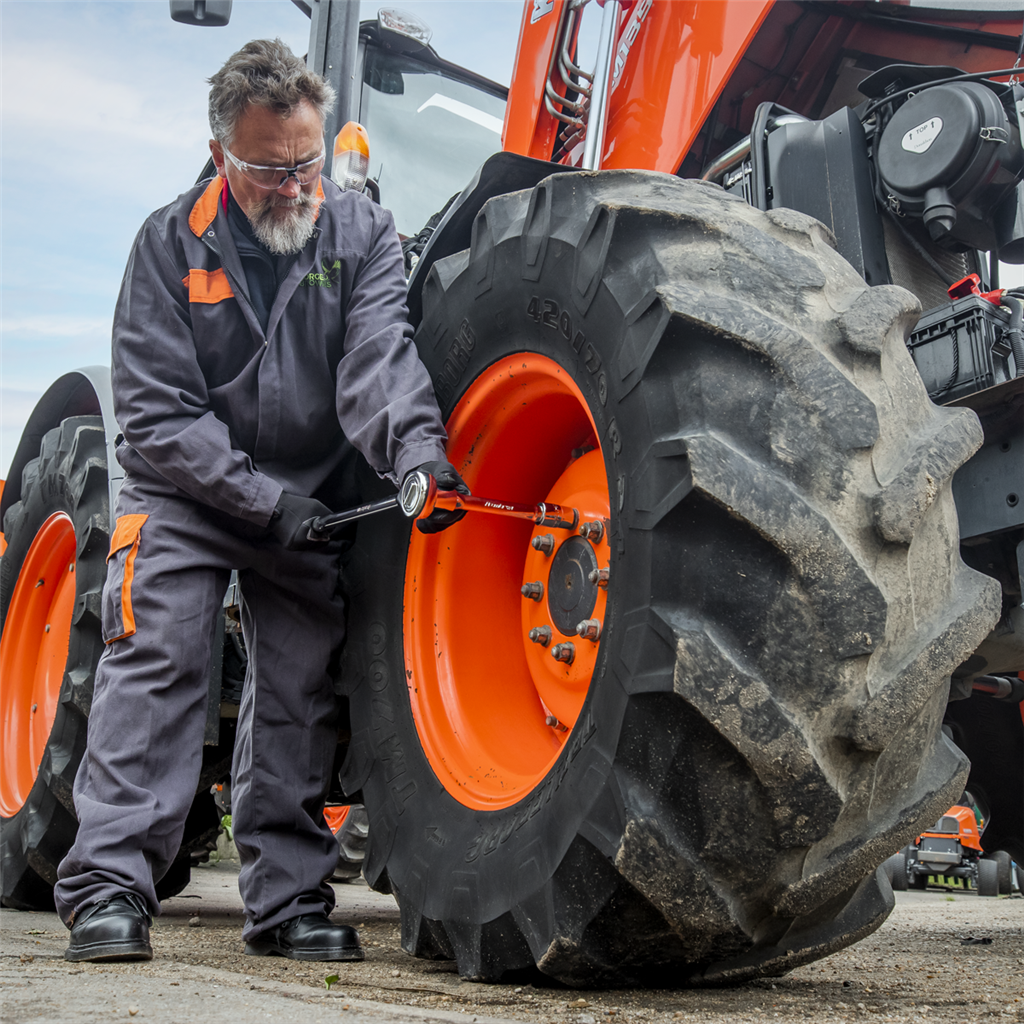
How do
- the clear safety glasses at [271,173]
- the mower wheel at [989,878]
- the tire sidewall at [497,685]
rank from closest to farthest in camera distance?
the tire sidewall at [497,685] → the clear safety glasses at [271,173] → the mower wheel at [989,878]

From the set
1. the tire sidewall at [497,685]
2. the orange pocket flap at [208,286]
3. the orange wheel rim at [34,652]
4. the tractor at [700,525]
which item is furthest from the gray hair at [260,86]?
the orange wheel rim at [34,652]

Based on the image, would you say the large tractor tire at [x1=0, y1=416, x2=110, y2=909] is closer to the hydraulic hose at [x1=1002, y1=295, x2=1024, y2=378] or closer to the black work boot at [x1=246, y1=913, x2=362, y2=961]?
the black work boot at [x1=246, y1=913, x2=362, y2=961]

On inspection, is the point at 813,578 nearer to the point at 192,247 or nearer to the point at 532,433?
the point at 532,433

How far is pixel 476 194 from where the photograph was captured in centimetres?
230

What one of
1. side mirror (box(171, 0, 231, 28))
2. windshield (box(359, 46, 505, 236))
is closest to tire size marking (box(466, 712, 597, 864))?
side mirror (box(171, 0, 231, 28))

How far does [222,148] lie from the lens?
241 centimetres

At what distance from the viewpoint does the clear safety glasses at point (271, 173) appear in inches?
92.9

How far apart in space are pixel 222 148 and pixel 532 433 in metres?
0.97

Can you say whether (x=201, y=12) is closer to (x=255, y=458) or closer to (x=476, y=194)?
(x=476, y=194)

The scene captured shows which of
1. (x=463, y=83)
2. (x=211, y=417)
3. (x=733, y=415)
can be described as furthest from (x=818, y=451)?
(x=463, y=83)

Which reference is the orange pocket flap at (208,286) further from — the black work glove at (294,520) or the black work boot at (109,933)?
the black work boot at (109,933)

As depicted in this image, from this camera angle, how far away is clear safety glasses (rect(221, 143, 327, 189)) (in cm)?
236

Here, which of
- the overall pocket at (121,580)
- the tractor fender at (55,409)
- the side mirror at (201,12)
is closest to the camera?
the overall pocket at (121,580)

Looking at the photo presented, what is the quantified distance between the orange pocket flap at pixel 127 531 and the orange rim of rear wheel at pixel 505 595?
59 centimetres
